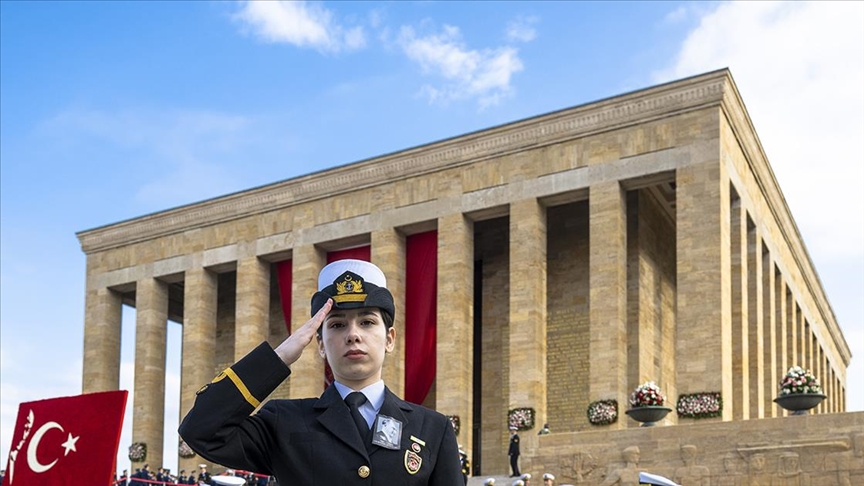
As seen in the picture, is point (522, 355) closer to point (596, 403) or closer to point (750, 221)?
point (596, 403)

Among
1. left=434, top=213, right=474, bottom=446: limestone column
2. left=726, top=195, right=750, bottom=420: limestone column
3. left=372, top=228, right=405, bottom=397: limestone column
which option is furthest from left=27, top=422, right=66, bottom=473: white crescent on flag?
left=372, top=228, right=405, bottom=397: limestone column

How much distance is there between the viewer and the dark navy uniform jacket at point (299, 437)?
2.59m

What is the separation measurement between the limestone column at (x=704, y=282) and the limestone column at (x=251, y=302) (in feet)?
41.4

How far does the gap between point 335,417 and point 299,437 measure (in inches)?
3.9

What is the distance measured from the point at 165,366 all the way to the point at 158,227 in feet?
14.1

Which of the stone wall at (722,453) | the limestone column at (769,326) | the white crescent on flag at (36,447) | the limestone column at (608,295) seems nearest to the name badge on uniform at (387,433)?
the white crescent on flag at (36,447)

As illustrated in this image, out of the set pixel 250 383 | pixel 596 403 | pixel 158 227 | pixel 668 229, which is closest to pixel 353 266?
pixel 250 383

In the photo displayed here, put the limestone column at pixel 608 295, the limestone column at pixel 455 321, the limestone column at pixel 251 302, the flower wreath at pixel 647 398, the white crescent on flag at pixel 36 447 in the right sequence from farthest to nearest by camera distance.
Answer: the limestone column at pixel 251 302
the limestone column at pixel 455 321
the limestone column at pixel 608 295
the flower wreath at pixel 647 398
the white crescent on flag at pixel 36 447

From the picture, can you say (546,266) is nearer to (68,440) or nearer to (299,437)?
(68,440)

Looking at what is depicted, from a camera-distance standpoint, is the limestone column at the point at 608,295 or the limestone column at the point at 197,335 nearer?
the limestone column at the point at 608,295

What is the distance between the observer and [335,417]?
271 cm

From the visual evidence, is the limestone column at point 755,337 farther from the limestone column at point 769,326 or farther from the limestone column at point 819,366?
the limestone column at point 819,366

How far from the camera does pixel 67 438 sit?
5.84 meters

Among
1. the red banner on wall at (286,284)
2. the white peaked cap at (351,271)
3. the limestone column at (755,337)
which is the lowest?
the white peaked cap at (351,271)
